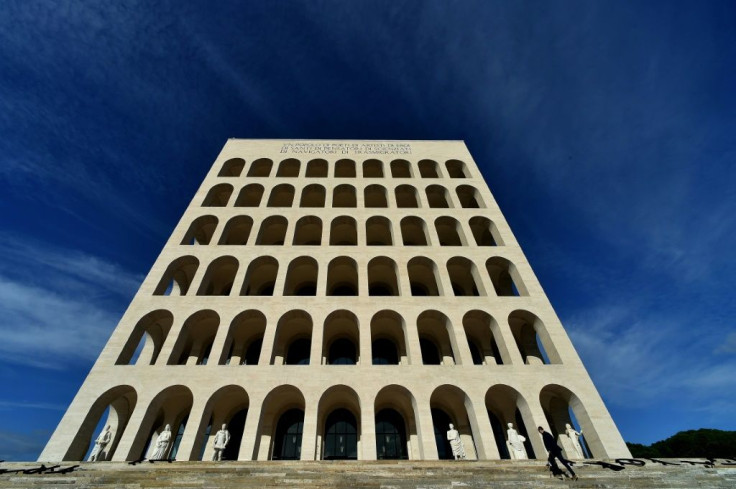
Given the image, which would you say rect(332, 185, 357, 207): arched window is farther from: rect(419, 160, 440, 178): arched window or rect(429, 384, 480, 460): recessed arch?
rect(429, 384, 480, 460): recessed arch

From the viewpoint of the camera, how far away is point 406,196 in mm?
27938

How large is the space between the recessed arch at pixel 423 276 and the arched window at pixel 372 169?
922 centimetres

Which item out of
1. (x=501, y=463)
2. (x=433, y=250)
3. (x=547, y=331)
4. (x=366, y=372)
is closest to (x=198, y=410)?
(x=366, y=372)

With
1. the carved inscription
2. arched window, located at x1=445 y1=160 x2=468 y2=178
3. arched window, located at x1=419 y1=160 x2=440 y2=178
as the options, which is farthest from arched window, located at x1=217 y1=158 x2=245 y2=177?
arched window, located at x1=445 y1=160 x2=468 y2=178

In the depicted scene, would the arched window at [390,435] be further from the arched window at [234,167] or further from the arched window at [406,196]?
the arched window at [234,167]

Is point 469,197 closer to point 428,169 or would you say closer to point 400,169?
point 428,169

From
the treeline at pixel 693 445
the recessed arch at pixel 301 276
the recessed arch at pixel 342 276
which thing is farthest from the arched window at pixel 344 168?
the treeline at pixel 693 445

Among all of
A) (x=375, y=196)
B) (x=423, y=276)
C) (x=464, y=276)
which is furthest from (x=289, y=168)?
(x=464, y=276)

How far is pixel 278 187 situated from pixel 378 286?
33.0ft

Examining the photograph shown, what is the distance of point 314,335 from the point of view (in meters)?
18.1

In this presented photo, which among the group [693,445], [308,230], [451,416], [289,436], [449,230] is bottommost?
[289,436]

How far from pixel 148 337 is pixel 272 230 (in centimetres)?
962

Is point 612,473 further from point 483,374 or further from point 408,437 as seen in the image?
point 408,437

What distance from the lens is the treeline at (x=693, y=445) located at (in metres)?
40.3
